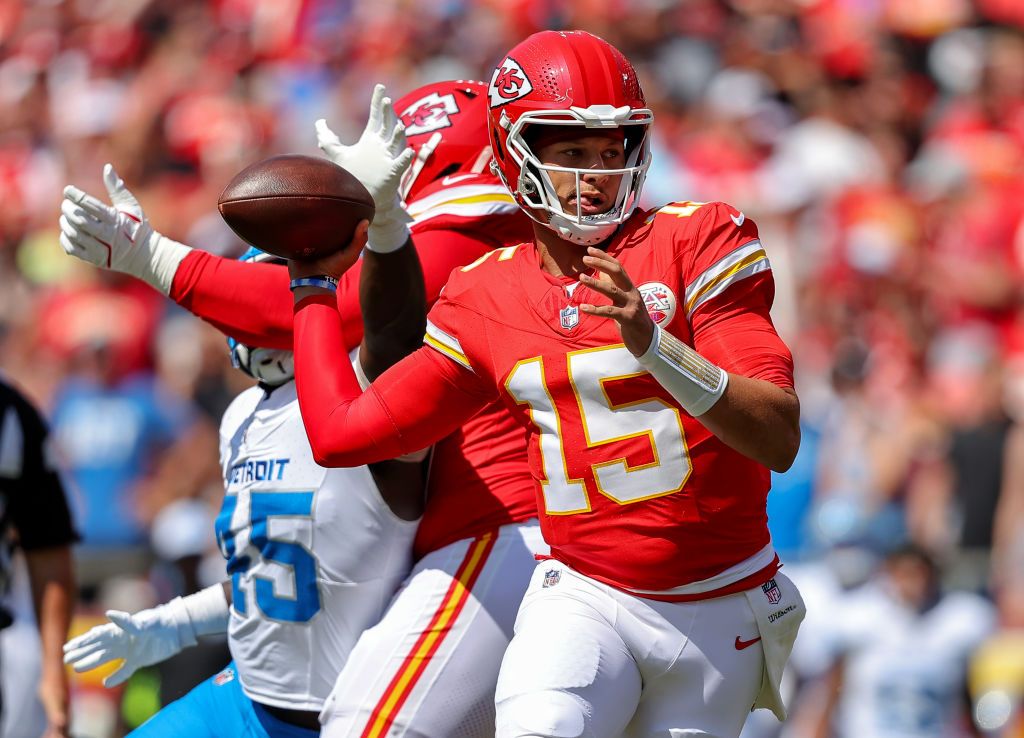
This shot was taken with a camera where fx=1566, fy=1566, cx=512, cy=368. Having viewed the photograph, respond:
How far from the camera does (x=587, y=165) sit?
3.26 meters

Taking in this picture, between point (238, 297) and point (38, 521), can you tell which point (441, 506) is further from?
point (38, 521)

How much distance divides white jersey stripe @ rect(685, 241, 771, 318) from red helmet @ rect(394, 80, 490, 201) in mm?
1048

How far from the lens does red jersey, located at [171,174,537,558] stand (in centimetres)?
370

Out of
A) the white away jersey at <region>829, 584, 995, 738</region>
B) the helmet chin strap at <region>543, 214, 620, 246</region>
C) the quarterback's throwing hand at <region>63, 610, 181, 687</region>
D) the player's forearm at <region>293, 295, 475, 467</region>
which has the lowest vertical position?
the white away jersey at <region>829, 584, 995, 738</region>

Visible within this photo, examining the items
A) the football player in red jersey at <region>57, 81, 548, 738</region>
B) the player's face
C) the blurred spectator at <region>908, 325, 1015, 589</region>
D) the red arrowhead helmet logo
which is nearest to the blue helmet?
the football player in red jersey at <region>57, 81, 548, 738</region>

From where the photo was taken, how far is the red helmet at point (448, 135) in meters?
3.97

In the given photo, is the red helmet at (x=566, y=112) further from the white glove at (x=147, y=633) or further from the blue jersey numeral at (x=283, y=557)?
the white glove at (x=147, y=633)

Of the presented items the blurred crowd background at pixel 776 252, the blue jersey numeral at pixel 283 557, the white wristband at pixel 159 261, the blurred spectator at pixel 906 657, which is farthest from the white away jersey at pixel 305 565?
the blurred spectator at pixel 906 657

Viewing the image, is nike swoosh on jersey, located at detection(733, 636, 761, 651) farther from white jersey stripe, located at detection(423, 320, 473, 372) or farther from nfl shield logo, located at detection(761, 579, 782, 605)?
white jersey stripe, located at detection(423, 320, 473, 372)

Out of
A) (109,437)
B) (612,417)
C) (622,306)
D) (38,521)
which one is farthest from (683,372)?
(109,437)

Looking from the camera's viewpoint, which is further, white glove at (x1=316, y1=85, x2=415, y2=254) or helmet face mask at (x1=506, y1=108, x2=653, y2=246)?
white glove at (x1=316, y1=85, x2=415, y2=254)

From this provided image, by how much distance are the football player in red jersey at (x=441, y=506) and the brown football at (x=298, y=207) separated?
11 centimetres

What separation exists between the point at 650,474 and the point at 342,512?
92 cm

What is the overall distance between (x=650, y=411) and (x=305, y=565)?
3.53 feet
